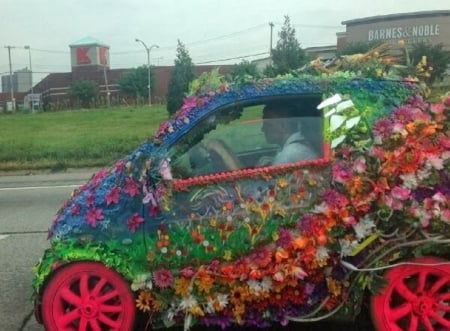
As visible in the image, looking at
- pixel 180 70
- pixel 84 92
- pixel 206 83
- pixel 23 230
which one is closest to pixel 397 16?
pixel 84 92

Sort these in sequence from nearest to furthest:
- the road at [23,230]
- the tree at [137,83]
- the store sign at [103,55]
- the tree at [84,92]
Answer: the road at [23,230] < the tree at [84,92] < the tree at [137,83] < the store sign at [103,55]

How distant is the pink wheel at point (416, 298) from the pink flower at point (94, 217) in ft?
5.81

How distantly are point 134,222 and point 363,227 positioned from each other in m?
1.39

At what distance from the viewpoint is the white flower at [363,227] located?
3686 millimetres

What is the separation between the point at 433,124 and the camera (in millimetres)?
3830

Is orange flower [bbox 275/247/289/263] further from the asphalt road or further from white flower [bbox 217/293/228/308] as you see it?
the asphalt road

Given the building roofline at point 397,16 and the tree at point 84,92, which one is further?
the building roofline at point 397,16

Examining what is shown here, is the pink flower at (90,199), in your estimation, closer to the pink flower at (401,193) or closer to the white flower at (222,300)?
the white flower at (222,300)

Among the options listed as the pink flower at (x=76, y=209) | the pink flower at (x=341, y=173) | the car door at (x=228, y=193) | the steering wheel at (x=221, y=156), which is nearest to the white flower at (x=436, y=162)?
the pink flower at (x=341, y=173)

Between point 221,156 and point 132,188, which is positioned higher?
point 221,156

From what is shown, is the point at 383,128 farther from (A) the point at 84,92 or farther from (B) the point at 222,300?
(A) the point at 84,92

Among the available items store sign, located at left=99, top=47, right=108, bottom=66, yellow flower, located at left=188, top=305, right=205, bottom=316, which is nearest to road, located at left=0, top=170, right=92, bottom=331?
yellow flower, located at left=188, top=305, right=205, bottom=316

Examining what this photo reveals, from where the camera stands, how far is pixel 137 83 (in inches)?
2603

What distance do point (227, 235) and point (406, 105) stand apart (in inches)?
55.5
